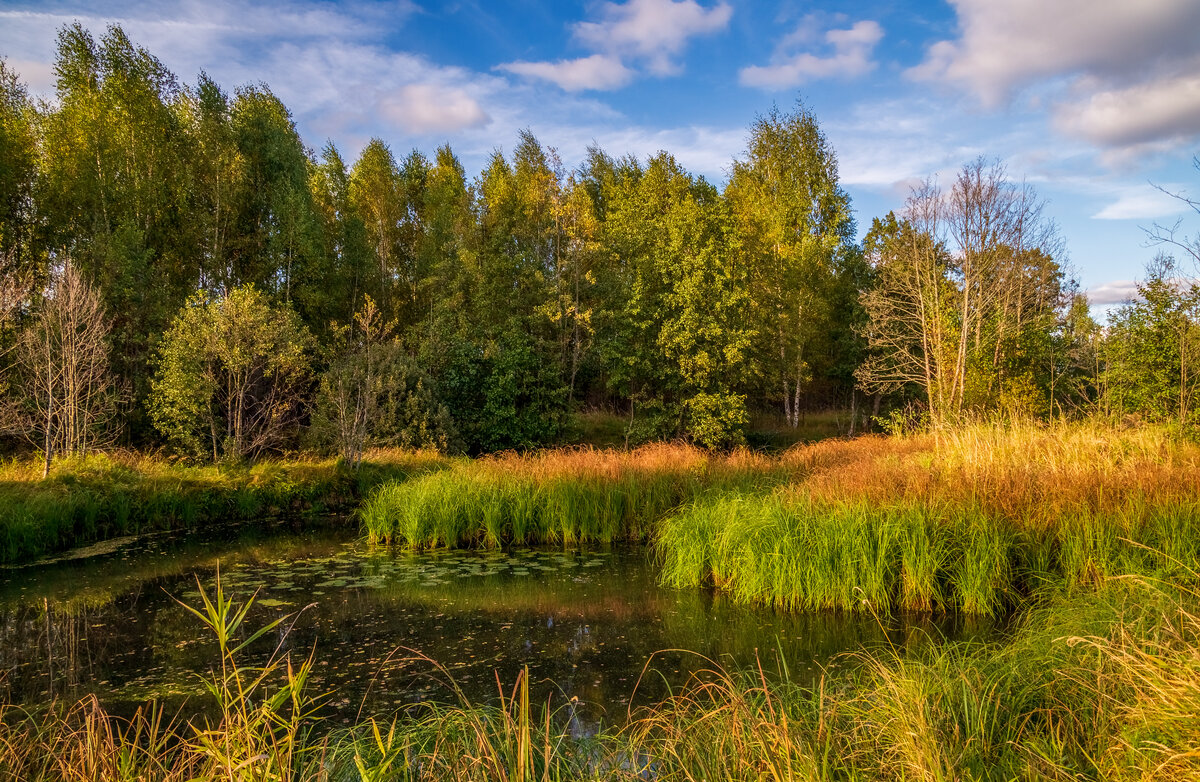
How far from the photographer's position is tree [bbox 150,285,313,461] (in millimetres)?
20375

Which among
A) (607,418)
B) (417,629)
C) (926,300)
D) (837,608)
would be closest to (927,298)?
(926,300)

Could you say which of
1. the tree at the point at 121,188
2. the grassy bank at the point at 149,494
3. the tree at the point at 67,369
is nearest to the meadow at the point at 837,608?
the grassy bank at the point at 149,494

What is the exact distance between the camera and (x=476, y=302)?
1157 inches

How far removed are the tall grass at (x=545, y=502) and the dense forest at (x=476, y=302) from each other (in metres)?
5.87

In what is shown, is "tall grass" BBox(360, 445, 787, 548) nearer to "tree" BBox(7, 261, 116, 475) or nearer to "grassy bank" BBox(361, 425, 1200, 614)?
"grassy bank" BBox(361, 425, 1200, 614)

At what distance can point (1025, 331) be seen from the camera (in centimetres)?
2097

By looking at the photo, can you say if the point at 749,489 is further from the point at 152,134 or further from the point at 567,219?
the point at 152,134

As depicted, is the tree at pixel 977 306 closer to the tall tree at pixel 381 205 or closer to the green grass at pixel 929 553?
the green grass at pixel 929 553

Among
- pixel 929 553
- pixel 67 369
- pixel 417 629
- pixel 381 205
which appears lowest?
pixel 417 629

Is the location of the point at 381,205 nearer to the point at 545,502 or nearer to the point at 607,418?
the point at 607,418

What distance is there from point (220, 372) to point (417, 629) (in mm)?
16773

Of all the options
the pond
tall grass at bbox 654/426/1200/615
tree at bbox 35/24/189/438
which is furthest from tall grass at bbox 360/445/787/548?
tree at bbox 35/24/189/438

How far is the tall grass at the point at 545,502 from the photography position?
13.4 metres

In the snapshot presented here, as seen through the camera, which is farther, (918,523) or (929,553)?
(918,523)
